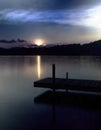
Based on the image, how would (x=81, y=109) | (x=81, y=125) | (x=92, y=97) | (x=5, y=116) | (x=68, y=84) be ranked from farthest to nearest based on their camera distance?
(x=92, y=97) < (x=68, y=84) < (x=81, y=109) < (x=5, y=116) < (x=81, y=125)

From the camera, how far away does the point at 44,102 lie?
56.0 ft

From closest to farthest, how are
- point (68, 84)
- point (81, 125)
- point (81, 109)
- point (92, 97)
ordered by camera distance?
point (81, 125) < point (81, 109) < point (68, 84) < point (92, 97)

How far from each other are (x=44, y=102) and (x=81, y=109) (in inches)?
124

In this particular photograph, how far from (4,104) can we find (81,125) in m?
7.52

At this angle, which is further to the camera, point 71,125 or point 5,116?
point 5,116

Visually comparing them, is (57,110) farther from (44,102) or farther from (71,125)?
(71,125)

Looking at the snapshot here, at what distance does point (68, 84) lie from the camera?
16797mm

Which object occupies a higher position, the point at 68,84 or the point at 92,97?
the point at 68,84

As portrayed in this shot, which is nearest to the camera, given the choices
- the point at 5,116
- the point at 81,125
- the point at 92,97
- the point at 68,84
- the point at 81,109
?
the point at 81,125

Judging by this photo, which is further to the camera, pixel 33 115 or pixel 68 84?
pixel 68 84

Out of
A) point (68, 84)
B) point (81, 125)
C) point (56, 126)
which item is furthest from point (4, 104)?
point (81, 125)

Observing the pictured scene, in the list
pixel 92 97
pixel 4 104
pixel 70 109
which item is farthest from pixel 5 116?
pixel 92 97

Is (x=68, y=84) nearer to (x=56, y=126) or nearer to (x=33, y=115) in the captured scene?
(x=33, y=115)

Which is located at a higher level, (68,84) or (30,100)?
(68,84)
